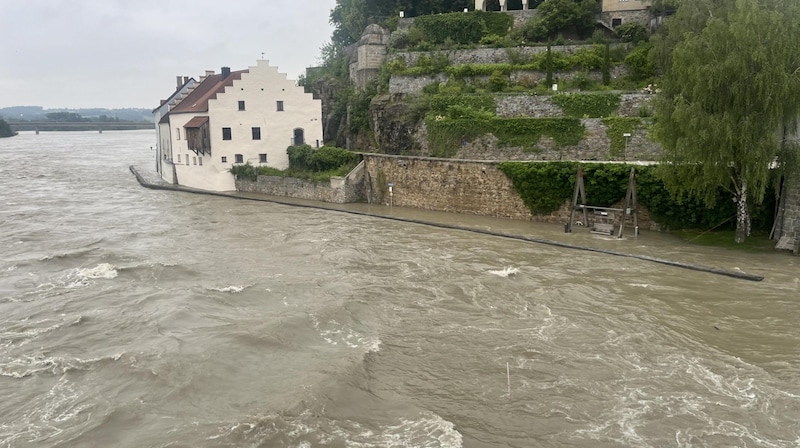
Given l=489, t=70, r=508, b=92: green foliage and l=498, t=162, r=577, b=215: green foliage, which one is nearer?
l=498, t=162, r=577, b=215: green foliage

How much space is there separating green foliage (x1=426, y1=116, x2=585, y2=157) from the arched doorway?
9006 millimetres

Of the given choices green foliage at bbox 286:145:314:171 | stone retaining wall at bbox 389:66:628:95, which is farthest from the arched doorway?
stone retaining wall at bbox 389:66:628:95

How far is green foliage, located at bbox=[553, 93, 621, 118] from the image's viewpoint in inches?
1083

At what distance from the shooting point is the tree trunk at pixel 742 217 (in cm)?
1839

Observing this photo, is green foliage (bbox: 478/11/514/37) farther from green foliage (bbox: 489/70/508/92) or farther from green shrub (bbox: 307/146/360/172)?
green shrub (bbox: 307/146/360/172)

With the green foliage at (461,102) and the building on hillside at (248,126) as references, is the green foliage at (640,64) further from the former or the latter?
the building on hillside at (248,126)

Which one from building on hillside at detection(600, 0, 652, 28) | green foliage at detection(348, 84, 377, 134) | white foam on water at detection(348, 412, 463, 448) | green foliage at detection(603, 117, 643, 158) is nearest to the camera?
white foam on water at detection(348, 412, 463, 448)

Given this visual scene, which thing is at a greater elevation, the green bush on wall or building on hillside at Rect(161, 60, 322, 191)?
building on hillside at Rect(161, 60, 322, 191)

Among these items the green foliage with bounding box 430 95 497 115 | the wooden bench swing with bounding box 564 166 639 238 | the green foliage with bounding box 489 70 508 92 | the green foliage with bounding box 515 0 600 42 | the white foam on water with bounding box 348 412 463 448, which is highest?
the green foliage with bounding box 515 0 600 42

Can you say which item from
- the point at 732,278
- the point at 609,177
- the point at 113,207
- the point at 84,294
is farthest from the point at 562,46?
the point at 84,294

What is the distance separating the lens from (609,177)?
854 inches

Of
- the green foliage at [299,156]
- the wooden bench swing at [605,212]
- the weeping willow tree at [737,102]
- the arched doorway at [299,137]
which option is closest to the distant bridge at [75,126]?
the arched doorway at [299,137]

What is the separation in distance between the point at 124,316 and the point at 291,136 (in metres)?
22.7

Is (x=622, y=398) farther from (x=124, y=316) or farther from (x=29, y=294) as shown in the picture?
(x=29, y=294)
